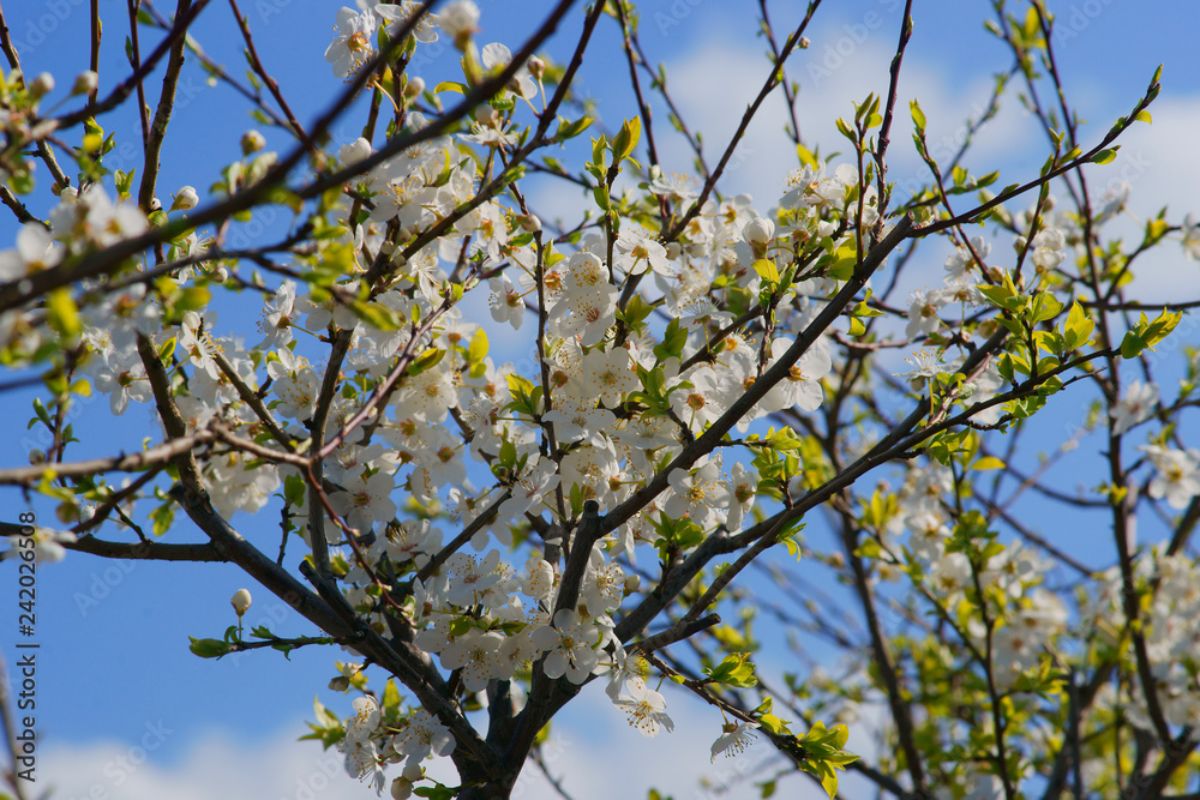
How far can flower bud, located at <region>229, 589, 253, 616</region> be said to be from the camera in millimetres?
1968

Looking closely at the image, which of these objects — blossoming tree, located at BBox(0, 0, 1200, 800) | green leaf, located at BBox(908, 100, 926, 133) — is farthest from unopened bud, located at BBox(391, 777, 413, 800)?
green leaf, located at BBox(908, 100, 926, 133)

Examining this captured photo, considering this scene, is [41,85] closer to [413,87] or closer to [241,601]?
[413,87]

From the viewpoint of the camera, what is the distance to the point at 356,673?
2.14 metres

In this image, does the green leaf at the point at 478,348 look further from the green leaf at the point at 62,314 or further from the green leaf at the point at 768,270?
the green leaf at the point at 62,314

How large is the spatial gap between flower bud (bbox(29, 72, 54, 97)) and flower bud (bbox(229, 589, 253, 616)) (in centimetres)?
102

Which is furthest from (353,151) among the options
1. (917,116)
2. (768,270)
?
(917,116)

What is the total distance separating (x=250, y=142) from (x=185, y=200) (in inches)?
16.2

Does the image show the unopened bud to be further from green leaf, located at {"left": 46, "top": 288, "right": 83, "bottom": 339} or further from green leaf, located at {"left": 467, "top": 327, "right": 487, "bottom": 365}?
green leaf, located at {"left": 46, "top": 288, "right": 83, "bottom": 339}

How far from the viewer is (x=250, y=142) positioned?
1.47m

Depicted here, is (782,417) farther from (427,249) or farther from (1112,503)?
(427,249)

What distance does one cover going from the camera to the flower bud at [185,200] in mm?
1807

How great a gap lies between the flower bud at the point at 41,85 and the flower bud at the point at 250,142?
0.27 metres

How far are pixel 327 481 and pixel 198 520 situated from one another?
28 centimetres

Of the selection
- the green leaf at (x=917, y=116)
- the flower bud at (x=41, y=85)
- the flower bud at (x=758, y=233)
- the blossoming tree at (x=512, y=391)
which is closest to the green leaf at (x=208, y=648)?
the blossoming tree at (x=512, y=391)
